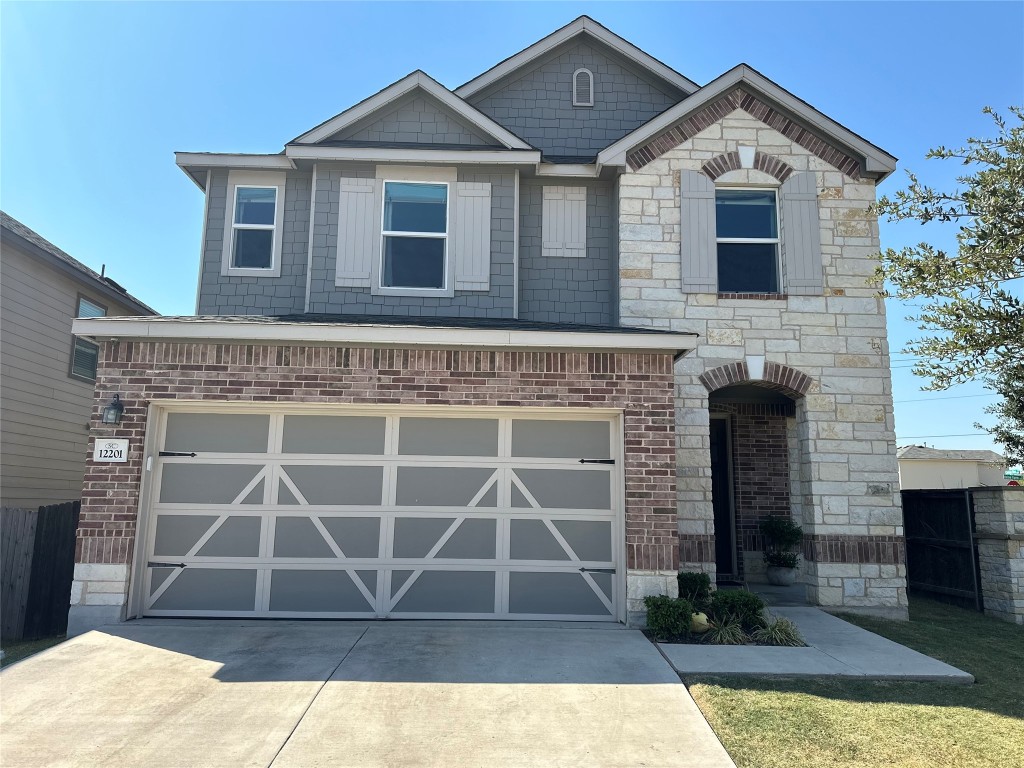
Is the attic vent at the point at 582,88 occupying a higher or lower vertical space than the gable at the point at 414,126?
higher

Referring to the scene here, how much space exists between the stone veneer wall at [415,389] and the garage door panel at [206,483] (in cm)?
38

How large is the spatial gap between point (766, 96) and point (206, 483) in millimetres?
9629

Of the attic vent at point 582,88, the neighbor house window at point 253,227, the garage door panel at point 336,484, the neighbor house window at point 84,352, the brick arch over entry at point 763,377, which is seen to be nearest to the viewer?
the garage door panel at point 336,484

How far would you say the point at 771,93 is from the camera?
11.1 meters

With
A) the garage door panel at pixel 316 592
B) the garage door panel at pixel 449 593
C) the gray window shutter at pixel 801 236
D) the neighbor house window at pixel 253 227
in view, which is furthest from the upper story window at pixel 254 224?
the gray window shutter at pixel 801 236

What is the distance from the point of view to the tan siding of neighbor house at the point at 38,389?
12133 millimetres

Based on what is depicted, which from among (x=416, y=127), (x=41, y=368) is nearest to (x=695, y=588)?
(x=416, y=127)

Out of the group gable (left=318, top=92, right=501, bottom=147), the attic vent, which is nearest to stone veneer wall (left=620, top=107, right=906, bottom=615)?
the attic vent

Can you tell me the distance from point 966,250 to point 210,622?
328 inches

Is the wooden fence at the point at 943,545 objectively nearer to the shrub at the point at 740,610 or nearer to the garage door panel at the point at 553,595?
the shrub at the point at 740,610

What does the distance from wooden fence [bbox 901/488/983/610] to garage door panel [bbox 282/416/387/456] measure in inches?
344

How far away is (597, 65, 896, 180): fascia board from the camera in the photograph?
10977 mm

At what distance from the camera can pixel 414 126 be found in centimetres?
1169

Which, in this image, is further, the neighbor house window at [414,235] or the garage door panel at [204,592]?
the neighbor house window at [414,235]
